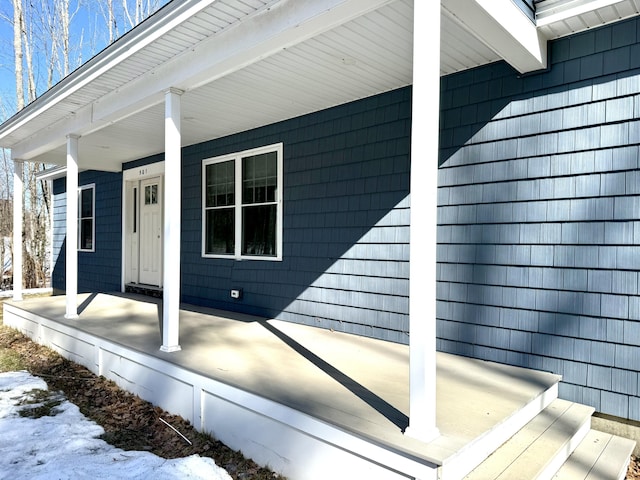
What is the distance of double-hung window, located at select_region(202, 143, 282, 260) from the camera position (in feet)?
17.2

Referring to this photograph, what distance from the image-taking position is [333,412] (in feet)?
7.61

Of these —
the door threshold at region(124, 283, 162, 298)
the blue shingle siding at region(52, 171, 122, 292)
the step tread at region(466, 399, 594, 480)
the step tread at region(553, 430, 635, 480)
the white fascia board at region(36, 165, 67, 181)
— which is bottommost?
the step tread at region(553, 430, 635, 480)

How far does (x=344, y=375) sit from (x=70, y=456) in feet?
5.74

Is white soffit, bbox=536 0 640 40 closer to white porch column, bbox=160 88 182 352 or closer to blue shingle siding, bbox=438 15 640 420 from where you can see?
blue shingle siding, bbox=438 15 640 420

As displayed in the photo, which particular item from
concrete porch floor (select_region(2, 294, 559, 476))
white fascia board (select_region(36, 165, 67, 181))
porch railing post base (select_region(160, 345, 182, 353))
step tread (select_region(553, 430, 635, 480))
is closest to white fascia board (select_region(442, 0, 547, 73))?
concrete porch floor (select_region(2, 294, 559, 476))

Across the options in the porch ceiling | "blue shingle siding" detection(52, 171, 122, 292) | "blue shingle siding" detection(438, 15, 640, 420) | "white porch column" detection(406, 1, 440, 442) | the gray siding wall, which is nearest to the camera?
"white porch column" detection(406, 1, 440, 442)

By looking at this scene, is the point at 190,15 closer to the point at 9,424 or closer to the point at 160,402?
the point at 160,402

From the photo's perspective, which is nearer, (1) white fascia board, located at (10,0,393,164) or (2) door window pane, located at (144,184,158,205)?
(1) white fascia board, located at (10,0,393,164)

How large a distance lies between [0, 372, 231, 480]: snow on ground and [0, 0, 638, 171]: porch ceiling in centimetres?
262

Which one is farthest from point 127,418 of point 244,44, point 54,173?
point 54,173

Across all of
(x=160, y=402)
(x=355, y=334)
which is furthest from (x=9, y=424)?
(x=355, y=334)

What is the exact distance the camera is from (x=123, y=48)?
350cm

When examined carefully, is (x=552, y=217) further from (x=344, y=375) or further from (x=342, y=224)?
(x=342, y=224)

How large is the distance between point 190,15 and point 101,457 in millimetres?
2811
